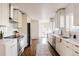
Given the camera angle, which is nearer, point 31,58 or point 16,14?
point 31,58

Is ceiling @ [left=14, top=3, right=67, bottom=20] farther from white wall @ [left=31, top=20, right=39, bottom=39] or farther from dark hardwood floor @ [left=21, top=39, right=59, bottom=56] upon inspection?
white wall @ [left=31, top=20, right=39, bottom=39]

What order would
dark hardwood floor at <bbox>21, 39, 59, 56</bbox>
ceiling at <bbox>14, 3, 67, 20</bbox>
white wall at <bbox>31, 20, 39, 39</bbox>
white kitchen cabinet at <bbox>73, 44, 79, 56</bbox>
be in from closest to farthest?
1. white kitchen cabinet at <bbox>73, 44, 79, 56</bbox>
2. ceiling at <bbox>14, 3, 67, 20</bbox>
3. dark hardwood floor at <bbox>21, 39, 59, 56</bbox>
4. white wall at <bbox>31, 20, 39, 39</bbox>

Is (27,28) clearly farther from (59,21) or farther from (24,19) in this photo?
(59,21)

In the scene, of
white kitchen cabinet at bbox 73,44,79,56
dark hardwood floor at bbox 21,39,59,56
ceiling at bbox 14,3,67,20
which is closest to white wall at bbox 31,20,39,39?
ceiling at bbox 14,3,67,20

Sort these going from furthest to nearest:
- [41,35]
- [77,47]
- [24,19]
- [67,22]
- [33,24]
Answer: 1. [41,35]
2. [33,24]
3. [24,19]
4. [67,22]
5. [77,47]

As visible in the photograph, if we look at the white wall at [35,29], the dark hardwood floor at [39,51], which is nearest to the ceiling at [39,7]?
the dark hardwood floor at [39,51]

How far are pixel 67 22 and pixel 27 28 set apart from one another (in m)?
3.24

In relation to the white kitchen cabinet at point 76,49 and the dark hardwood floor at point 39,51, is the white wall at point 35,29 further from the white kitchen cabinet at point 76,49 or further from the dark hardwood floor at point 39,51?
the white kitchen cabinet at point 76,49

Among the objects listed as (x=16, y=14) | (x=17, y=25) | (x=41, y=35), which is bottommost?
(x=41, y=35)

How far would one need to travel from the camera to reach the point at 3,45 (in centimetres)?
294

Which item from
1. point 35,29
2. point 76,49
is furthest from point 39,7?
point 35,29

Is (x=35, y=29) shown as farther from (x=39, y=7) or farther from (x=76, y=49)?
(x=76, y=49)

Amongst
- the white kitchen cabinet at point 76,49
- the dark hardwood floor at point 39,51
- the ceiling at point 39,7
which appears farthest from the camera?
the dark hardwood floor at point 39,51

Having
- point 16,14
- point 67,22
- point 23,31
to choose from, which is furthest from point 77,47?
point 23,31
